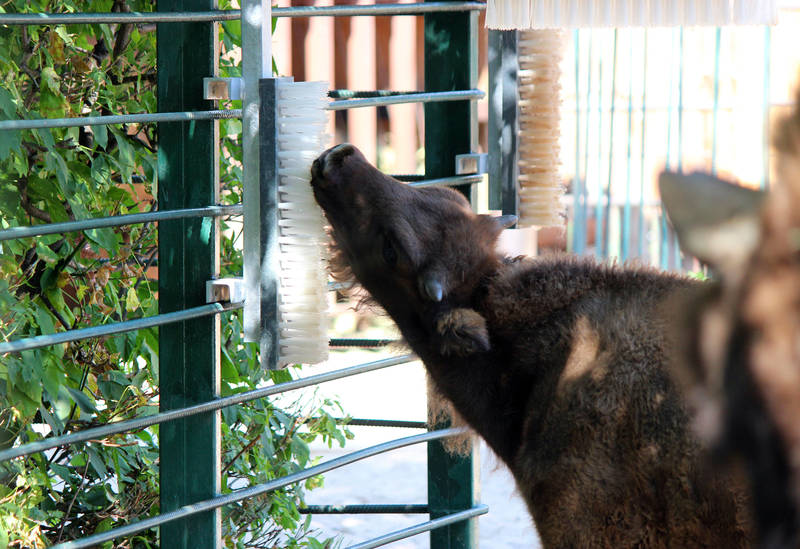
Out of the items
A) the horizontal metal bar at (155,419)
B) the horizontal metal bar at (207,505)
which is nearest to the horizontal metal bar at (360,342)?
the horizontal metal bar at (155,419)

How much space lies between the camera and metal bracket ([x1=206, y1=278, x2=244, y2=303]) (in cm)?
295

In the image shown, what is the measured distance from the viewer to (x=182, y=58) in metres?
2.96

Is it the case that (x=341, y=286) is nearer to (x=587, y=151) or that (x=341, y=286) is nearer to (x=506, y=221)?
(x=506, y=221)

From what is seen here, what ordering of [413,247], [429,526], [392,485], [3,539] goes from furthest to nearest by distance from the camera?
[392,485] < [429,526] < [413,247] < [3,539]

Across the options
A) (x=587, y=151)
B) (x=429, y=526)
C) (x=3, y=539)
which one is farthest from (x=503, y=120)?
(x=587, y=151)

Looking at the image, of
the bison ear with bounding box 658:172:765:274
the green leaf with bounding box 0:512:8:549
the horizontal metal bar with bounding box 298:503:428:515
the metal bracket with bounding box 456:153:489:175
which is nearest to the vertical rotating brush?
the metal bracket with bounding box 456:153:489:175

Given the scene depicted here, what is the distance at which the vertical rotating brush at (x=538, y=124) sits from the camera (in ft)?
13.0

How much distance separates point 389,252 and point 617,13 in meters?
1.28

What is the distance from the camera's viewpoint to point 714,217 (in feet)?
2.21

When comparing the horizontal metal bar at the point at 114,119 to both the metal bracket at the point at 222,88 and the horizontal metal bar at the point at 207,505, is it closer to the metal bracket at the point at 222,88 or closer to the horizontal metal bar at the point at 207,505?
the metal bracket at the point at 222,88

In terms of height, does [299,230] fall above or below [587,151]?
below

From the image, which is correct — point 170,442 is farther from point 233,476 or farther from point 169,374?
point 233,476

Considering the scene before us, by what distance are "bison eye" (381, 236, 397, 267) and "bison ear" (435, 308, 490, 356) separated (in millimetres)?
249

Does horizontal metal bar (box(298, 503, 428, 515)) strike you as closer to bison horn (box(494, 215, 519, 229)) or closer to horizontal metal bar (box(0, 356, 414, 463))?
horizontal metal bar (box(0, 356, 414, 463))
